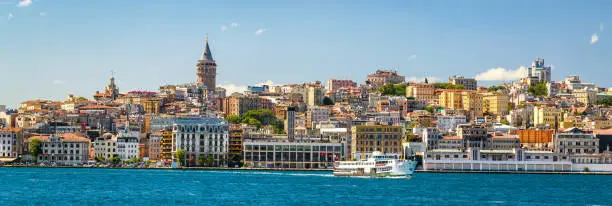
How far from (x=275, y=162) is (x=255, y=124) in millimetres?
30521

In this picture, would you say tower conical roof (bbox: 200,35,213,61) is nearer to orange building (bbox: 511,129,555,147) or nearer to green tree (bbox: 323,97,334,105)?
green tree (bbox: 323,97,334,105)

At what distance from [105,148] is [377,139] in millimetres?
25494

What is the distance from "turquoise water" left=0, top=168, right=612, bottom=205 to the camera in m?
57.6

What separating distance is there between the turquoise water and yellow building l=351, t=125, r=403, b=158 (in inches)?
500

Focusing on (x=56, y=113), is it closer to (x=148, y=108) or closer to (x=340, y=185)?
(x=148, y=108)

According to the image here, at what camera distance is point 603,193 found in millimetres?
67000

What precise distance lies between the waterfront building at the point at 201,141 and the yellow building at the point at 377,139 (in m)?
11.5

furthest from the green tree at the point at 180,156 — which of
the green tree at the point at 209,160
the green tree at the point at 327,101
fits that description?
the green tree at the point at 327,101

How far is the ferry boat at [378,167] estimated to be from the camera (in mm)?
81125

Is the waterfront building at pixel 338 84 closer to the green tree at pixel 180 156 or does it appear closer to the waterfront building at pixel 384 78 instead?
the waterfront building at pixel 384 78

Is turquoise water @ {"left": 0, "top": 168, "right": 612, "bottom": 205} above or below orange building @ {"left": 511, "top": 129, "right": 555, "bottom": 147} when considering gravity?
below

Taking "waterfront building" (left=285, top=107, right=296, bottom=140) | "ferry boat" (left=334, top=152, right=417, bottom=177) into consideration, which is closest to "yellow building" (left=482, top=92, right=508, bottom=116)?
"waterfront building" (left=285, top=107, right=296, bottom=140)

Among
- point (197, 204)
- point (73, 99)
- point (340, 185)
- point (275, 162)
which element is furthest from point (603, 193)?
point (73, 99)

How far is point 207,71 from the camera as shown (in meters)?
170
